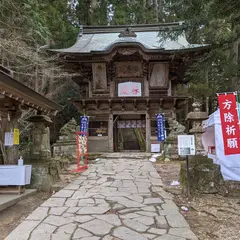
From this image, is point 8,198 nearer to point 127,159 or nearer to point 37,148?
point 37,148

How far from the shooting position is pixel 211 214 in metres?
4.15

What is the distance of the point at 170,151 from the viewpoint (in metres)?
10.7

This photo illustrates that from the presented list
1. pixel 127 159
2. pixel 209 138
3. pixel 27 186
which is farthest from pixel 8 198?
pixel 209 138

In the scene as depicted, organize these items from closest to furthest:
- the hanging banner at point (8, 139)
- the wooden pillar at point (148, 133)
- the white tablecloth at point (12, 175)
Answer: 1. the white tablecloth at point (12, 175)
2. the hanging banner at point (8, 139)
3. the wooden pillar at point (148, 133)

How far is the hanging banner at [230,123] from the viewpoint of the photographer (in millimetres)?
5258

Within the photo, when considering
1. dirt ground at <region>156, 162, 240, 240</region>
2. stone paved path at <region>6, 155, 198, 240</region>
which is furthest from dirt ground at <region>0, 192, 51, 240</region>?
dirt ground at <region>156, 162, 240, 240</region>

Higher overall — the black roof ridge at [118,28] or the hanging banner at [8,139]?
the black roof ridge at [118,28]

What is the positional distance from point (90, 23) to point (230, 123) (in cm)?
Result: 1939

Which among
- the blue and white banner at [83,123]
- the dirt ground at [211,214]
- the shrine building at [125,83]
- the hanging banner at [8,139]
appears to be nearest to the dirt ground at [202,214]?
the dirt ground at [211,214]

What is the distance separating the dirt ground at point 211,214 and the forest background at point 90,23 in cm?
351

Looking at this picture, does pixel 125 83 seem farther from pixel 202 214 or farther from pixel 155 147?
pixel 202 214

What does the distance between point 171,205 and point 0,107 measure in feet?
13.5

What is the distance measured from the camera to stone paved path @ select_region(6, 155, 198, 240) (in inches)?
128

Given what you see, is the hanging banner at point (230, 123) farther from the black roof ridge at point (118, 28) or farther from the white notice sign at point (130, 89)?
the black roof ridge at point (118, 28)
